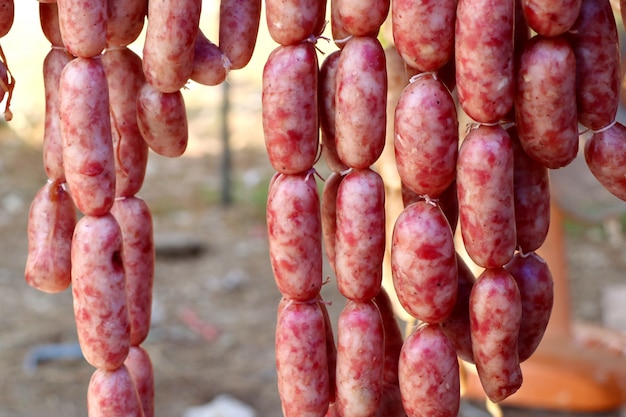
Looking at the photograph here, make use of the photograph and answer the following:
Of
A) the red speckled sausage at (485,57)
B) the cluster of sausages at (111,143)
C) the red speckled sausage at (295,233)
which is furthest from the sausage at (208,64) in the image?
the red speckled sausage at (485,57)

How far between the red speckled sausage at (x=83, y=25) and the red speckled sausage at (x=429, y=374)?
37 cm

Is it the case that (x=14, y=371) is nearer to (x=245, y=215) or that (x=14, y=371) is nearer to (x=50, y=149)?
(x=245, y=215)

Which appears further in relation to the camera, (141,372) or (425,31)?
(141,372)

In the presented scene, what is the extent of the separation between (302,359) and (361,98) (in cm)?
A: 24

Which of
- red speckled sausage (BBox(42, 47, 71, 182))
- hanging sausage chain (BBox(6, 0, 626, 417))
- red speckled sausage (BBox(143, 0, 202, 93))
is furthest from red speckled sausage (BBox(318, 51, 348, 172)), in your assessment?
red speckled sausage (BBox(42, 47, 71, 182))

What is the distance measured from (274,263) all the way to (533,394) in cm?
210

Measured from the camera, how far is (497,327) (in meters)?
0.77

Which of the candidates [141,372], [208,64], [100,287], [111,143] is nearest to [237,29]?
[208,64]

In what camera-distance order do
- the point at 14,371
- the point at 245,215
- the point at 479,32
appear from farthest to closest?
the point at 245,215
the point at 14,371
the point at 479,32

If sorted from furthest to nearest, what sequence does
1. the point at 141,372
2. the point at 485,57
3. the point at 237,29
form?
1. the point at 141,372
2. the point at 237,29
3. the point at 485,57

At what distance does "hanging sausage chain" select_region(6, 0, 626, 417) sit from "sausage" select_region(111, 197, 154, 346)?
6cm

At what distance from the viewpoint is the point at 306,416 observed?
818mm

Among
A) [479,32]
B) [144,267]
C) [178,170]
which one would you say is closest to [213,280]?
[178,170]

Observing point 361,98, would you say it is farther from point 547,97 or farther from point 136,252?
point 136,252
